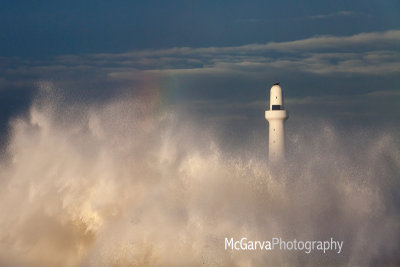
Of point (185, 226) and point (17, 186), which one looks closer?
point (185, 226)

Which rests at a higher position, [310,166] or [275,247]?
[310,166]

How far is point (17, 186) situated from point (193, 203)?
11.7 meters

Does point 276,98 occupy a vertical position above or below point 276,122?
above

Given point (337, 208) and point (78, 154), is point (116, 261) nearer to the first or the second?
point (78, 154)

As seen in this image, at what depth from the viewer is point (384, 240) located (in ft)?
140

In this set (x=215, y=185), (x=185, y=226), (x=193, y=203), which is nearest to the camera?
(x=185, y=226)

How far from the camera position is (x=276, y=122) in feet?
211

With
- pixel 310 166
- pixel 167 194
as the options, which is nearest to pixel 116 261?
pixel 167 194

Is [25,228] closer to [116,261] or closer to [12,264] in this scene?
[12,264]

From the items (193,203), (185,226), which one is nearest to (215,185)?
(193,203)

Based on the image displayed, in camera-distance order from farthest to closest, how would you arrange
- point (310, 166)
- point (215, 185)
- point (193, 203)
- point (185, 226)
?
1. point (310, 166)
2. point (215, 185)
3. point (193, 203)
4. point (185, 226)

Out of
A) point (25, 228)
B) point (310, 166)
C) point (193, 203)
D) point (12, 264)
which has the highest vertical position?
point (310, 166)

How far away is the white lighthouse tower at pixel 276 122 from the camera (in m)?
63.8

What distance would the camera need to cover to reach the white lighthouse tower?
209ft
